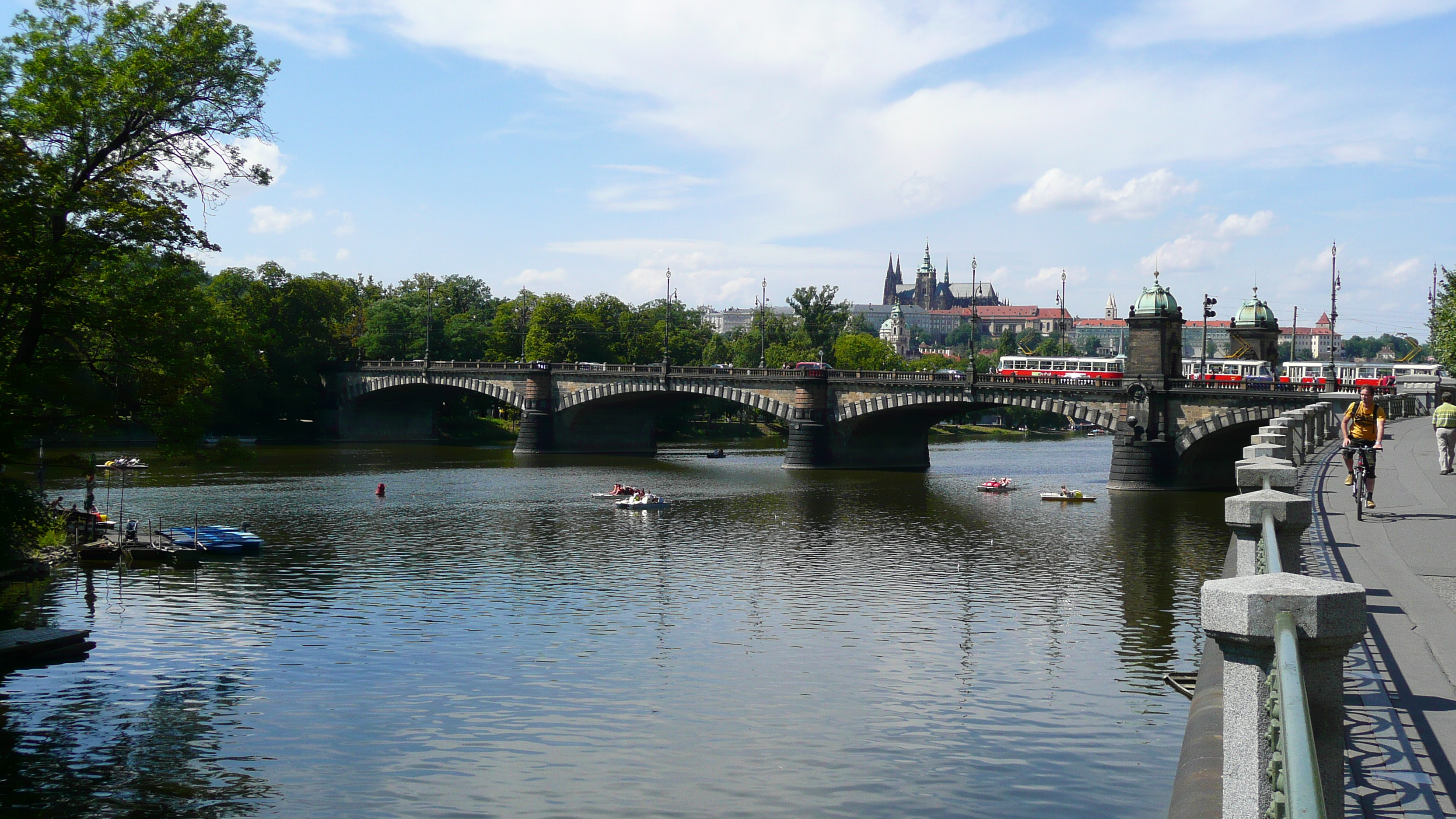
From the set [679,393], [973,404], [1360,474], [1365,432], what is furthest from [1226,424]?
[1360,474]

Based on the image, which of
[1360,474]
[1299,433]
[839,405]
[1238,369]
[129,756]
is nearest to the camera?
[1360,474]

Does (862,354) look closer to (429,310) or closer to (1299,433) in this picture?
(429,310)

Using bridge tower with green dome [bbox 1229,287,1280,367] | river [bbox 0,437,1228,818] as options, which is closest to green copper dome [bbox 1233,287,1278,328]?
bridge tower with green dome [bbox 1229,287,1280,367]

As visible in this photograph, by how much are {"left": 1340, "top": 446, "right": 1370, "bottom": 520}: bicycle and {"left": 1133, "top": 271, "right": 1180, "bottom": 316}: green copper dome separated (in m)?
46.0

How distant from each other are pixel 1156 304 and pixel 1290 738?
61698 mm

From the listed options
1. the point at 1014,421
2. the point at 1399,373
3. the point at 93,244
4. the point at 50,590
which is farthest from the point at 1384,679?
the point at 1014,421

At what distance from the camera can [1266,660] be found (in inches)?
193

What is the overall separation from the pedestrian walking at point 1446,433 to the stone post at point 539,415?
67121 mm

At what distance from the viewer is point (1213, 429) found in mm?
59094

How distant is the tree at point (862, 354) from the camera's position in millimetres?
125562

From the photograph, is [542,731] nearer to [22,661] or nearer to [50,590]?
[22,661]

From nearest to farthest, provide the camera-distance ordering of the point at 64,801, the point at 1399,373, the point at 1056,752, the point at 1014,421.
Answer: the point at 64,801, the point at 1056,752, the point at 1399,373, the point at 1014,421

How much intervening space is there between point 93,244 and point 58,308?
150 centimetres

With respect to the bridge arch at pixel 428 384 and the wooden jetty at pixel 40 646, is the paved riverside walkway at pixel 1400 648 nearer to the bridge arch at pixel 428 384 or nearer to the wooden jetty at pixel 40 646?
the wooden jetty at pixel 40 646
